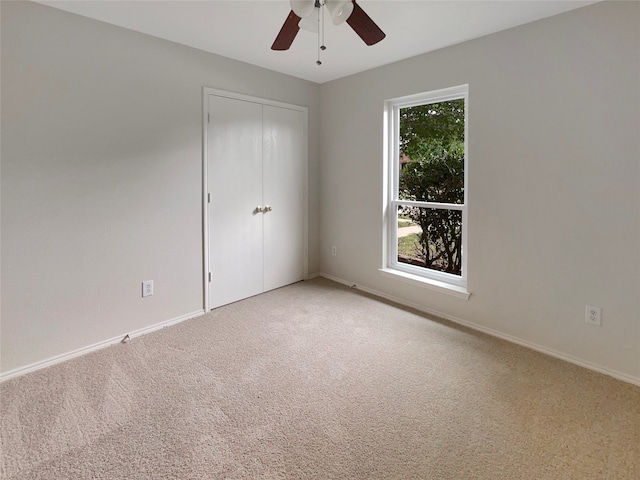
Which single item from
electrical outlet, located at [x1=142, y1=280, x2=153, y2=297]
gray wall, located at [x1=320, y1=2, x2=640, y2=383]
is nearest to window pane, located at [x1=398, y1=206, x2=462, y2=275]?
gray wall, located at [x1=320, y1=2, x2=640, y2=383]

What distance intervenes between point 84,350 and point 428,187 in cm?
313

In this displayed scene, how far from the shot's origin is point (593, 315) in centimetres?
233

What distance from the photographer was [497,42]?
2629mm

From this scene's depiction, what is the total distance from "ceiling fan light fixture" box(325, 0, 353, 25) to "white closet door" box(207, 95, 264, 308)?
1.67 m

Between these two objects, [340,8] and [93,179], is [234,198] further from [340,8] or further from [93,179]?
[340,8]

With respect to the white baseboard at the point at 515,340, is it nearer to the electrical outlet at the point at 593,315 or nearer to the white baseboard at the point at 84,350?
the electrical outlet at the point at 593,315

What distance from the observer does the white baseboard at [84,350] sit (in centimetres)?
225

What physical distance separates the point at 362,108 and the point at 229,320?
248 cm

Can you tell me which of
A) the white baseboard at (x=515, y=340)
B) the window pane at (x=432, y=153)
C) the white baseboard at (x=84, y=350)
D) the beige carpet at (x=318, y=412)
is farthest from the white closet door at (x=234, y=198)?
the window pane at (x=432, y=153)

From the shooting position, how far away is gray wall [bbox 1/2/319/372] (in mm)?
2203

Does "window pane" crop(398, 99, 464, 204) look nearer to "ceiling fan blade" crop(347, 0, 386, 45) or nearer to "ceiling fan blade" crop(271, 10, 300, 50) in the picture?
"ceiling fan blade" crop(347, 0, 386, 45)

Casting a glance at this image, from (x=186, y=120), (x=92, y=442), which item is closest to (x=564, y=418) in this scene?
(x=92, y=442)

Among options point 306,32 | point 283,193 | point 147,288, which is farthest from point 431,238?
point 147,288

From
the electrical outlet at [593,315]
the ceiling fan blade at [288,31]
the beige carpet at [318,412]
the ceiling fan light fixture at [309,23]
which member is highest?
the ceiling fan light fixture at [309,23]
